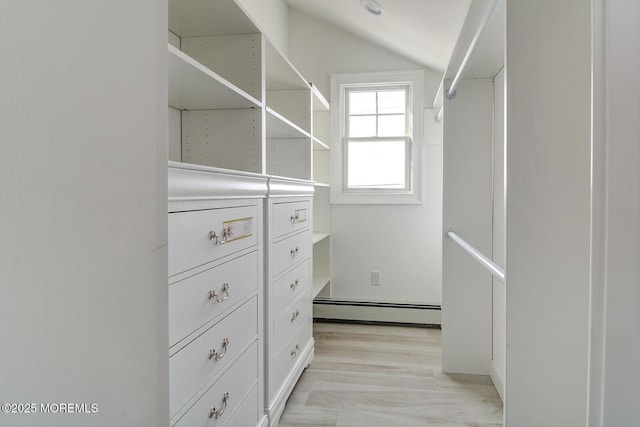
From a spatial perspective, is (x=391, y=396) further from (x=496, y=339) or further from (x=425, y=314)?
(x=425, y=314)

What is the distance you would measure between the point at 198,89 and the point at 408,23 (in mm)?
1676

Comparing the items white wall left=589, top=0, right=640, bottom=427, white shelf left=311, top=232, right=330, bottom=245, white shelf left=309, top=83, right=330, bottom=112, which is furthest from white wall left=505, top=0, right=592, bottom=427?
white shelf left=309, top=83, right=330, bottom=112

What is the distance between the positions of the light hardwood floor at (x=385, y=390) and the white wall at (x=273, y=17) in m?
2.15

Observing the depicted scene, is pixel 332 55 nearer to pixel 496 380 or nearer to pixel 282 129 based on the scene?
pixel 282 129

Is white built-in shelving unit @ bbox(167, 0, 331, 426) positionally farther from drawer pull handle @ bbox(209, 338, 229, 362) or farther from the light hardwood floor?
the light hardwood floor

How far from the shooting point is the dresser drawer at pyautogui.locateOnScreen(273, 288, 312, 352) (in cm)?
188

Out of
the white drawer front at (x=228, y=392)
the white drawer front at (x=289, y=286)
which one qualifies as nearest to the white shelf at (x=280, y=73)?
the white drawer front at (x=289, y=286)

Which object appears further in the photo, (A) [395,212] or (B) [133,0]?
(A) [395,212]

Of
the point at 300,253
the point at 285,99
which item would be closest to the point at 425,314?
the point at 300,253

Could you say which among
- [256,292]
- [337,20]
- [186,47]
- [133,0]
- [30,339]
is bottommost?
[256,292]

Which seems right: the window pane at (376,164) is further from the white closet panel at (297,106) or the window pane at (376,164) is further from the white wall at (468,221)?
the white wall at (468,221)

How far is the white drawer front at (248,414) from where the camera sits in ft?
4.63

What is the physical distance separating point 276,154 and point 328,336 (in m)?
1.45

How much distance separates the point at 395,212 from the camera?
3.43 m
